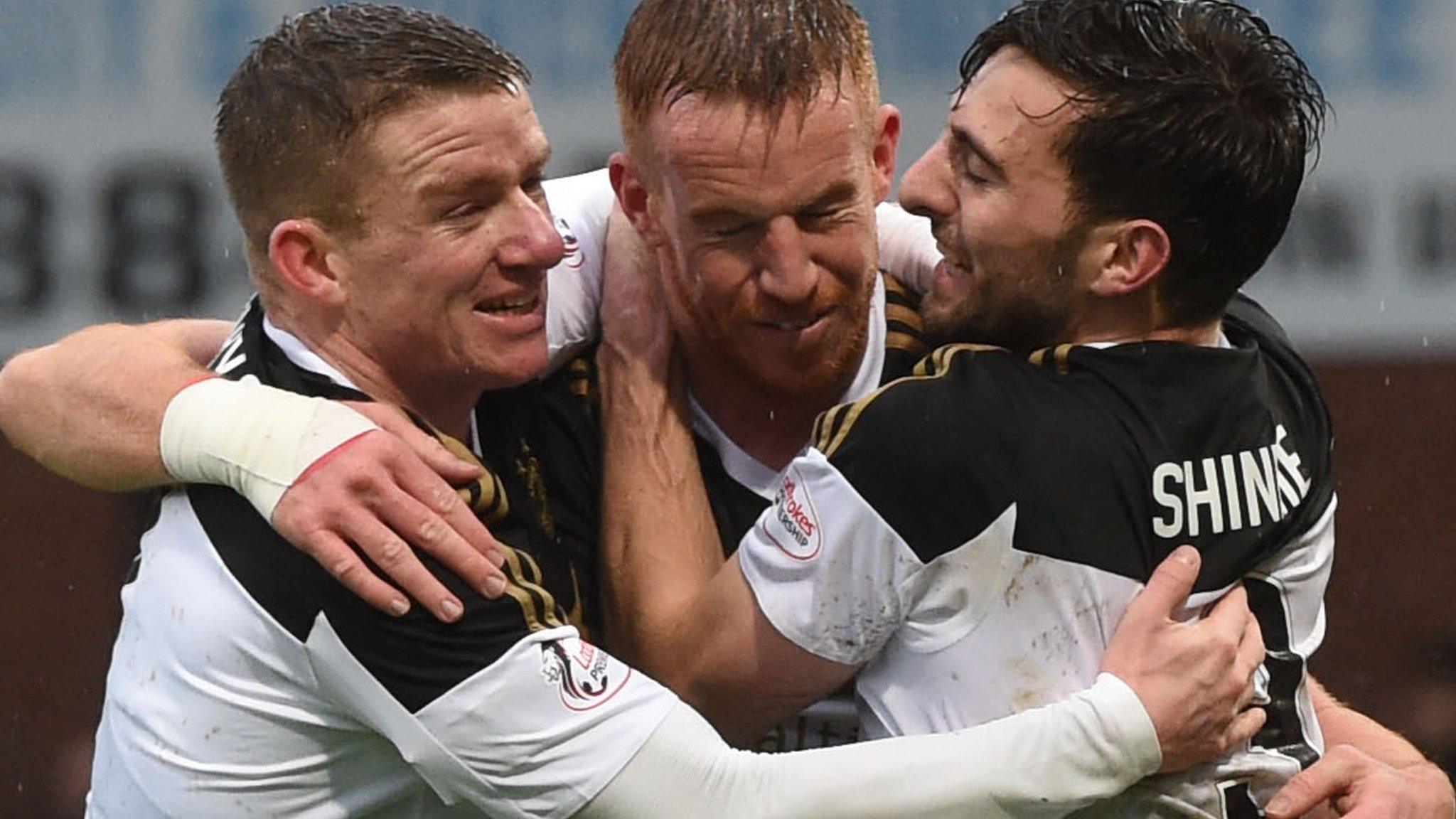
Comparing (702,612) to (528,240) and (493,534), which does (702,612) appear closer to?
(493,534)

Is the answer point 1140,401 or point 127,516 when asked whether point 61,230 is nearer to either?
point 127,516

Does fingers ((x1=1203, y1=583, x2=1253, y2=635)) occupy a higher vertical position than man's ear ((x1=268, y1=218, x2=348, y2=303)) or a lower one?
lower

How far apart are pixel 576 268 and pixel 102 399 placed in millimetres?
811

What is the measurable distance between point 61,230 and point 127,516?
0.90 m

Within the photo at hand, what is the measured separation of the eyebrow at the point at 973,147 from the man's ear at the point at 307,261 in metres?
0.96

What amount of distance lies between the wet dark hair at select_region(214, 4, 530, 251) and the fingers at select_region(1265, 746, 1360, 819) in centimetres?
162

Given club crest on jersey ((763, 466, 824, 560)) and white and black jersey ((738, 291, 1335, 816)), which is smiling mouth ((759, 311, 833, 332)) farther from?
club crest on jersey ((763, 466, 824, 560))

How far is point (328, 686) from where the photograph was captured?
3.22 meters

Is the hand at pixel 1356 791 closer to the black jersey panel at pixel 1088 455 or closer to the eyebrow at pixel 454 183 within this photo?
the black jersey panel at pixel 1088 455

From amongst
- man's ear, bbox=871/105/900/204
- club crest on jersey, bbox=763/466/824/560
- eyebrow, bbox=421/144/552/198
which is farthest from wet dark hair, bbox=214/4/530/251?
club crest on jersey, bbox=763/466/824/560

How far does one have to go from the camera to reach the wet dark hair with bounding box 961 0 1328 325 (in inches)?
129

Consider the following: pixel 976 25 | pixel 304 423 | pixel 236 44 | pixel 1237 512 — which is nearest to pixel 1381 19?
pixel 976 25

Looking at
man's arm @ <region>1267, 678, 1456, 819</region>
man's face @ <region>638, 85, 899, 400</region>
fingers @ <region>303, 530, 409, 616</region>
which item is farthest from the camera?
man's face @ <region>638, 85, 899, 400</region>

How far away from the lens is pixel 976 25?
659 cm
